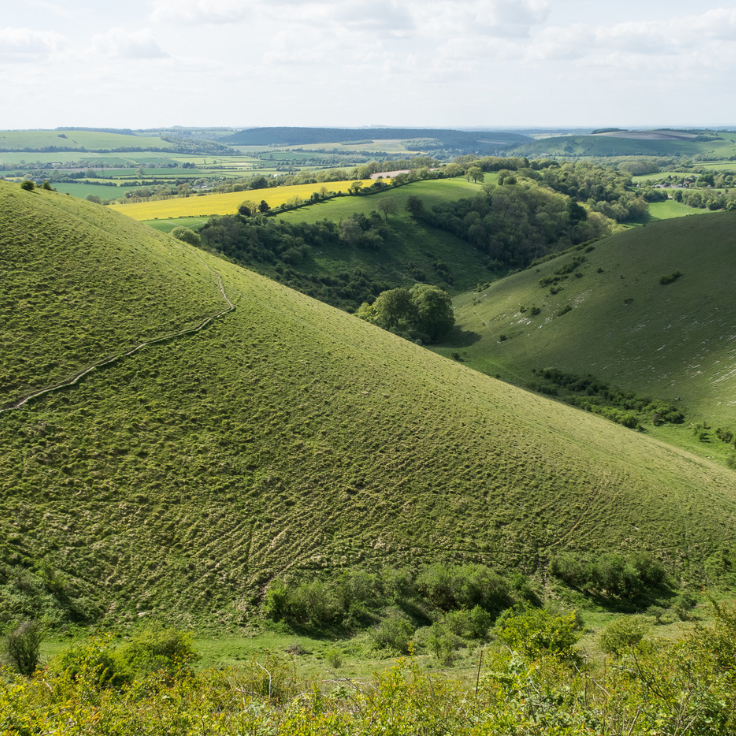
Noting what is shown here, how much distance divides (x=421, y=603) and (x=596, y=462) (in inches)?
836

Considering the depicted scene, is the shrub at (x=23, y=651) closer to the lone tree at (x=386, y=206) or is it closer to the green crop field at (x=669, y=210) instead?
the lone tree at (x=386, y=206)

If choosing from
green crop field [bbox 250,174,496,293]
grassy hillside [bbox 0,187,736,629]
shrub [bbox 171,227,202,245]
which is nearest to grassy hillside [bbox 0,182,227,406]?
grassy hillside [bbox 0,187,736,629]

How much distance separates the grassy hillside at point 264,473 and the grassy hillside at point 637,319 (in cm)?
1686

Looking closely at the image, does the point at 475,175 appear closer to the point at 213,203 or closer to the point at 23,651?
the point at 213,203

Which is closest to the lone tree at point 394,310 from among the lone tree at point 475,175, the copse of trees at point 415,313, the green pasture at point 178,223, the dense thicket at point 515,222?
the copse of trees at point 415,313

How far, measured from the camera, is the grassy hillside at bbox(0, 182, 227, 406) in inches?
1283

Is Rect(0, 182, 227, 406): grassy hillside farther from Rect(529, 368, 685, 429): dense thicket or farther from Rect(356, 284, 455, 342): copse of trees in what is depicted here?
Rect(529, 368, 685, 429): dense thicket

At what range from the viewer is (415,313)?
8812cm

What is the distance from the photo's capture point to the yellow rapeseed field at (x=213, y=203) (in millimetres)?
126875

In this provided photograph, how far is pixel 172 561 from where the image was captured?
23.8 metres

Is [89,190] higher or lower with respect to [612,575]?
higher

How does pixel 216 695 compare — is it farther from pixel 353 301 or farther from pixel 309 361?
pixel 353 301

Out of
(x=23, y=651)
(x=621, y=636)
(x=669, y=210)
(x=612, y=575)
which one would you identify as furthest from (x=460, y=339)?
(x=669, y=210)

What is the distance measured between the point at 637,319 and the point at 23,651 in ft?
252
